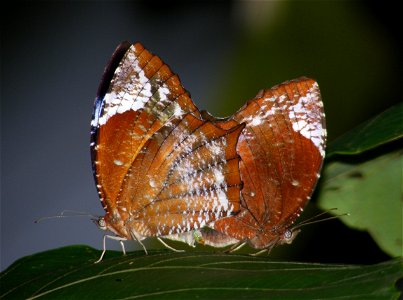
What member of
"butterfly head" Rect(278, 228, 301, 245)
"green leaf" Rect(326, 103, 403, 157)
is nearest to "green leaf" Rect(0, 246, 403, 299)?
"green leaf" Rect(326, 103, 403, 157)

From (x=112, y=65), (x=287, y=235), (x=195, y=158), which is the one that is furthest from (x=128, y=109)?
(x=287, y=235)

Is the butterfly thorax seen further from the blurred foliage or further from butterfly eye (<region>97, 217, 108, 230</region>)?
the blurred foliage

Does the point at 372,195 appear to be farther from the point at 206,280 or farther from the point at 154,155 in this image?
the point at 206,280

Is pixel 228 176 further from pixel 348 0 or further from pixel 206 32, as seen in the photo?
pixel 206 32

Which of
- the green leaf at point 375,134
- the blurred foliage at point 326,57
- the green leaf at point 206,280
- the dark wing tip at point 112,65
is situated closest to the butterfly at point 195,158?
the dark wing tip at point 112,65

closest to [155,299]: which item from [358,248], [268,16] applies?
[358,248]

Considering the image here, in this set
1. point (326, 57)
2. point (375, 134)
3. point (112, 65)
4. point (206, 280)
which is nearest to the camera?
point (206, 280)
